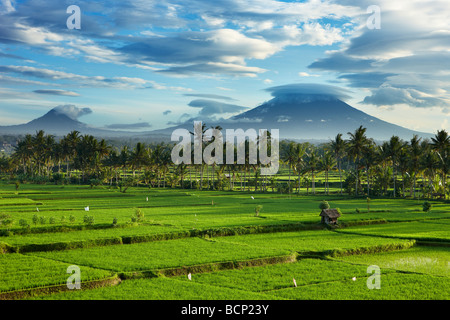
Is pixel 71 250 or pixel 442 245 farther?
pixel 442 245

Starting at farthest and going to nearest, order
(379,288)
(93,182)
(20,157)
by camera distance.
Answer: (20,157), (93,182), (379,288)

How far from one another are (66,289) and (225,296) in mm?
6131

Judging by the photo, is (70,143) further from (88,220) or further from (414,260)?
(414,260)

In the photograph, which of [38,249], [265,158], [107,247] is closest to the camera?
[38,249]

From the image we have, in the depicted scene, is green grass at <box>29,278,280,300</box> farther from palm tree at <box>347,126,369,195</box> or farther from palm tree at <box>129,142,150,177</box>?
palm tree at <box>129,142,150,177</box>

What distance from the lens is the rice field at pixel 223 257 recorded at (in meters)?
15.6

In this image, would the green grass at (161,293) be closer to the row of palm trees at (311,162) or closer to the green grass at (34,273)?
the green grass at (34,273)

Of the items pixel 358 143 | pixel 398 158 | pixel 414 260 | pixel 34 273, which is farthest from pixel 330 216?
pixel 398 158

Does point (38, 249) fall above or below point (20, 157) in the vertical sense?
below

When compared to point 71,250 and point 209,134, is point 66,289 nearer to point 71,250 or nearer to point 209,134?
point 71,250

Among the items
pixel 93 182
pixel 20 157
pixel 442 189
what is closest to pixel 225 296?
pixel 442 189

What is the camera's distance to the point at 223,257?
20344mm

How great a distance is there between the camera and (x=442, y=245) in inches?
1034

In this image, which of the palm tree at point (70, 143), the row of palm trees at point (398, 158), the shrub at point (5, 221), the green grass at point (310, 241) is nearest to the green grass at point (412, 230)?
the green grass at point (310, 241)
